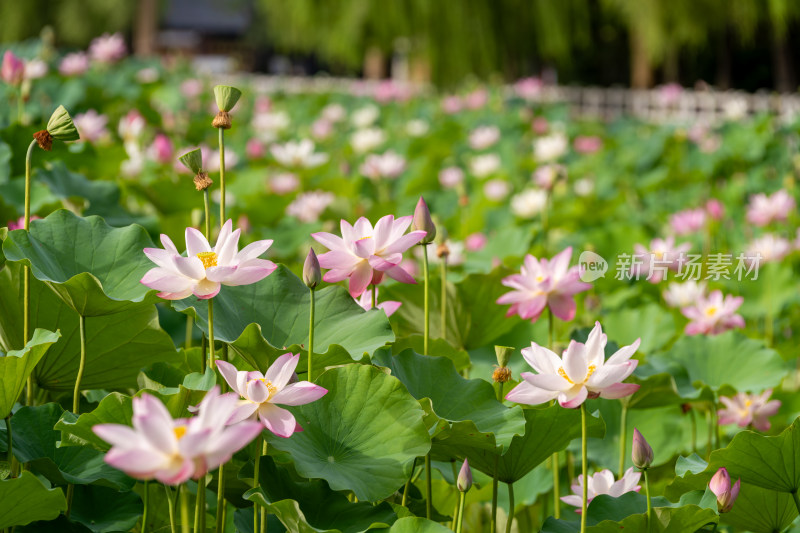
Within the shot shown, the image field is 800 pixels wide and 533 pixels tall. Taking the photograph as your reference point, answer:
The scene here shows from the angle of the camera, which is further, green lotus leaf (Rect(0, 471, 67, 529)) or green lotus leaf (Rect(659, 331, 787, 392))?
green lotus leaf (Rect(659, 331, 787, 392))

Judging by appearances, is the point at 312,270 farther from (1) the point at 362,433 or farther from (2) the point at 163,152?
(2) the point at 163,152

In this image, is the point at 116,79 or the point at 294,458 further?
the point at 116,79

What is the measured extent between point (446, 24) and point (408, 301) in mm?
6498

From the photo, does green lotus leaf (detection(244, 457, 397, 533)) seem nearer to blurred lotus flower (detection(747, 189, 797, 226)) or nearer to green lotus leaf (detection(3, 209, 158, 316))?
green lotus leaf (detection(3, 209, 158, 316))

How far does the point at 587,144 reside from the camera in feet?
15.0

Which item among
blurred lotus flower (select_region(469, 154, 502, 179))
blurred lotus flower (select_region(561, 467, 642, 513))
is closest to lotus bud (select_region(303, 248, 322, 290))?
blurred lotus flower (select_region(561, 467, 642, 513))

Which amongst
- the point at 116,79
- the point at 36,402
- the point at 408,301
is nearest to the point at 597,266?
the point at 408,301

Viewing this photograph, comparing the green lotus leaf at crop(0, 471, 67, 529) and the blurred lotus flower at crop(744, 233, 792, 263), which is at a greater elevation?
the green lotus leaf at crop(0, 471, 67, 529)

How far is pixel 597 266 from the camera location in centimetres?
168

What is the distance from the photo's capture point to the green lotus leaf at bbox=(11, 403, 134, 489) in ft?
2.94

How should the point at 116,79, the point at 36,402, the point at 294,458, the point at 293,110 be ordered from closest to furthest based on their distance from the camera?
1. the point at 294,458
2. the point at 36,402
3. the point at 116,79
4. the point at 293,110

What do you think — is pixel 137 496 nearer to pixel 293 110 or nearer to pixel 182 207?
pixel 182 207

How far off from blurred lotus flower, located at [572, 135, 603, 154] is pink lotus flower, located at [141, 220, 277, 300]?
3.80 meters

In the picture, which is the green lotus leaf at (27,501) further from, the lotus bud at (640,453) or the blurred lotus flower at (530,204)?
the blurred lotus flower at (530,204)
